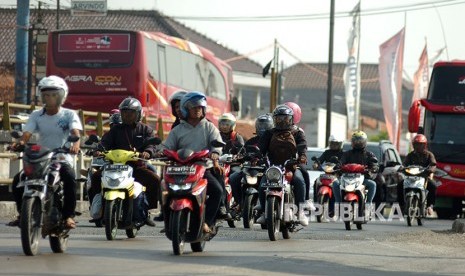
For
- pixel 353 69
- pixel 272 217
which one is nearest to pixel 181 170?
pixel 272 217

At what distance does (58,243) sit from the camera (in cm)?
1291

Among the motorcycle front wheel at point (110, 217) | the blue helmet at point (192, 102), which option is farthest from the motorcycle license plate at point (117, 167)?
the blue helmet at point (192, 102)

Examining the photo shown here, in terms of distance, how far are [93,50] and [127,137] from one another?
65.4 ft

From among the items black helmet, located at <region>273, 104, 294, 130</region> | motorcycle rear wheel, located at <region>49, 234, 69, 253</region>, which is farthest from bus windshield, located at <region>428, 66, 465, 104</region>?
motorcycle rear wheel, located at <region>49, 234, 69, 253</region>

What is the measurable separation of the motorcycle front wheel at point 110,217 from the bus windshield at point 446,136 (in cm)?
1477

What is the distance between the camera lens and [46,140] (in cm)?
1275

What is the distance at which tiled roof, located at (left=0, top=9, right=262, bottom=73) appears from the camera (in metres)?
69.0

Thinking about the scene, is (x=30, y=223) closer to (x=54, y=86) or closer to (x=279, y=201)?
(x=54, y=86)

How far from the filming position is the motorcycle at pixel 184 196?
12938mm

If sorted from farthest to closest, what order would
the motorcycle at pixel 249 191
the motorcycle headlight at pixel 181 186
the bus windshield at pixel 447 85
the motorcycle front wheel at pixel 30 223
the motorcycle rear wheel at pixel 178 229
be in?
the bus windshield at pixel 447 85 → the motorcycle at pixel 249 191 → the motorcycle headlight at pixel 181 186 → the motorcycle rear wheel at pixel 178 229 → the motorcycle front wheel at pixel 30 223

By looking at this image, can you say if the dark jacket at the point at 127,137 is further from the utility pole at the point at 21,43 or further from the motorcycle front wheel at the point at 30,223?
the utility pole at the point at 21,43

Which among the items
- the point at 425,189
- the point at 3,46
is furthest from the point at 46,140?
the point at 3,46

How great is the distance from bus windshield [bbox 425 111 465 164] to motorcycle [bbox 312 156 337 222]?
5.89 metres

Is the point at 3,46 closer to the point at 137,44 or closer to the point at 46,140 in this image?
the point at 137,44
